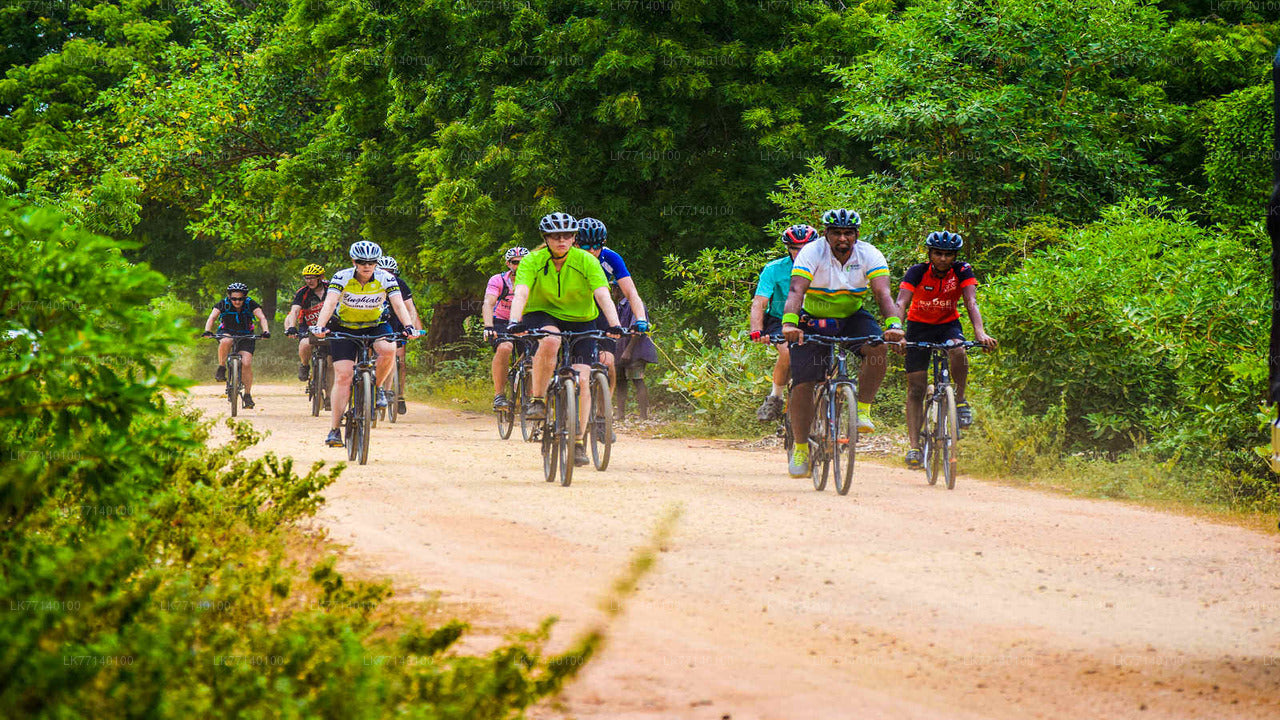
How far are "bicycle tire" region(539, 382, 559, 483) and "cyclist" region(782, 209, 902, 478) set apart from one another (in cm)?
187

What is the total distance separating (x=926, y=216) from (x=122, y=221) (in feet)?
51.5

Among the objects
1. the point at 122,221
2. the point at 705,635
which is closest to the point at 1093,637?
the point at 705,635

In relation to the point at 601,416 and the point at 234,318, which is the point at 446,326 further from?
the point at 601,416

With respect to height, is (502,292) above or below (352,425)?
above

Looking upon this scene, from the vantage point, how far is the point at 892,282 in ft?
53.5

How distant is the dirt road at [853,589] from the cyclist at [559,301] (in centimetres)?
77

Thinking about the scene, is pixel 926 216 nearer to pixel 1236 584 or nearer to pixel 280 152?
pixel 1236 584

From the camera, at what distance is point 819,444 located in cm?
1039

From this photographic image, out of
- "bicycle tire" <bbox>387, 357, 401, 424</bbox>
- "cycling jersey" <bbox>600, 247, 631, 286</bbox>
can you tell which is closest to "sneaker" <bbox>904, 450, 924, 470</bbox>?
"cycling jersey" <bbox>600, 247, 631, 286</bbox>

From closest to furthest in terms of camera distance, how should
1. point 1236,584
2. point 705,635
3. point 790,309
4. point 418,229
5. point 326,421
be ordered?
1. point 705,635
2. point 1236,584
3. point 790,309
4. point 326,421
5. point 418,229

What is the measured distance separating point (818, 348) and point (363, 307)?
4519 mm

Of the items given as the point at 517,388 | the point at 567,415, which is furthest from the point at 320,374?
the point at 567,415

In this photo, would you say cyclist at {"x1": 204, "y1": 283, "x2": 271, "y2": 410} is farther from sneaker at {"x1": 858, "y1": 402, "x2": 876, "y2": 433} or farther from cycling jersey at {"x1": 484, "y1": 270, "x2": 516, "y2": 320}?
sneaker at {"x1": 858, "y1": 402, "x2": 876, "y2": 433}

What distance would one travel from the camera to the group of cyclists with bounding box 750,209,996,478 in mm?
10391
